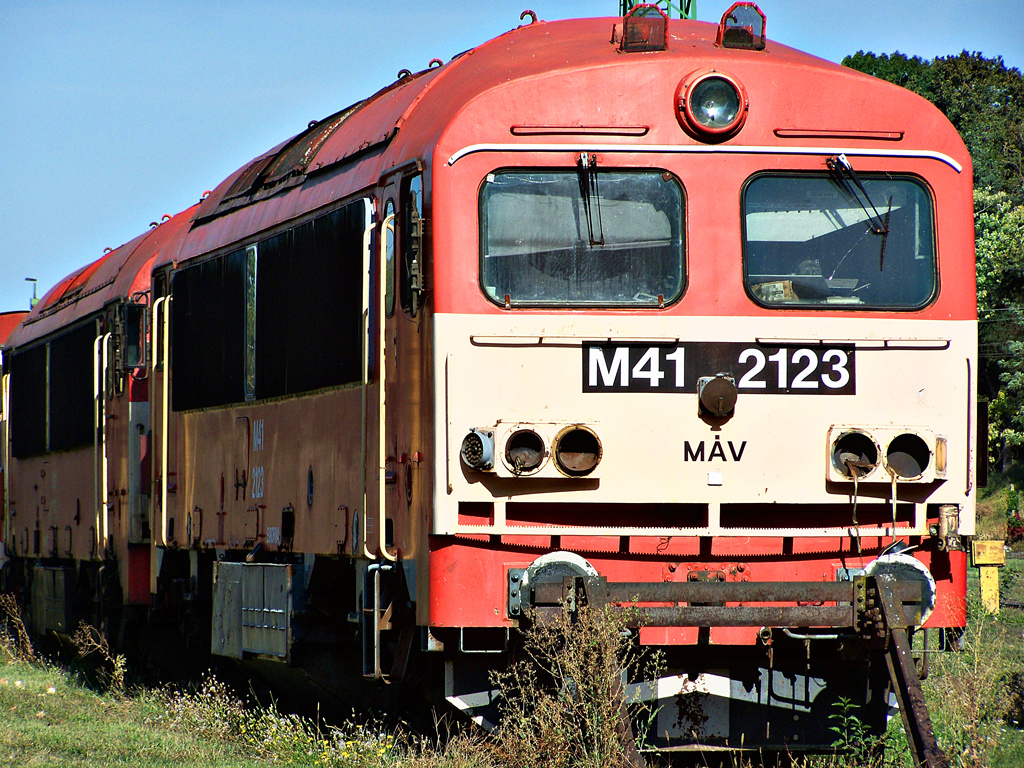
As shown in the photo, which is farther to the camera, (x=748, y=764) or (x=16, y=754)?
(x=16, y=754)

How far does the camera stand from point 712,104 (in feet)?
22.3

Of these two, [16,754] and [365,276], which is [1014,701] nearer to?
[365,276]

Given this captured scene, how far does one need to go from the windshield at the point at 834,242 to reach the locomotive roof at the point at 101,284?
232 inches

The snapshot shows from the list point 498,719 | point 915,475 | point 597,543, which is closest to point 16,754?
point 498,719

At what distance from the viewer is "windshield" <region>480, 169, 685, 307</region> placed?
6.70 meters

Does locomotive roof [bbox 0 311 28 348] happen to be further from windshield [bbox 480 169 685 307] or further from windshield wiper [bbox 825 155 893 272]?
windshield wiper [bbox 825 155 893 272]

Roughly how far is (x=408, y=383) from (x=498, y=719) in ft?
5.59

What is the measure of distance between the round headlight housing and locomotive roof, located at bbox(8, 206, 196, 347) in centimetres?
568

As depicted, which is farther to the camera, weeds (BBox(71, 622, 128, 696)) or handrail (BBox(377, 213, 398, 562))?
weeds (BBox(71, 622, 128, 696))

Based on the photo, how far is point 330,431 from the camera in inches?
319

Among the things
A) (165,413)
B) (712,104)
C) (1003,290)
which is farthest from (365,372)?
(1003,290)

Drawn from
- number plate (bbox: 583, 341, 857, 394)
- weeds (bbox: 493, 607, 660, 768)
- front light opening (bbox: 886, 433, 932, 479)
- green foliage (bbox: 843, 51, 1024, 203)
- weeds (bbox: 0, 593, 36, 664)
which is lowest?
weeds (bbox: 0, 593, 36, 664)

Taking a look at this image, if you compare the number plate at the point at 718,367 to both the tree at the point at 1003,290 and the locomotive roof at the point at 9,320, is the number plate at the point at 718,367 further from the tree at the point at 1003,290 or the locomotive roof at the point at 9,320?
the tree at the point at 1003,290

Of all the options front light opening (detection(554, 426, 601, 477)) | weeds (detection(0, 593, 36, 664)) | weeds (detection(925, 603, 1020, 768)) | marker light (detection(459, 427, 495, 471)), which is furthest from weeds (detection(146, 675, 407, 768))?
weeds (detection(0, 593, 36, 664))
